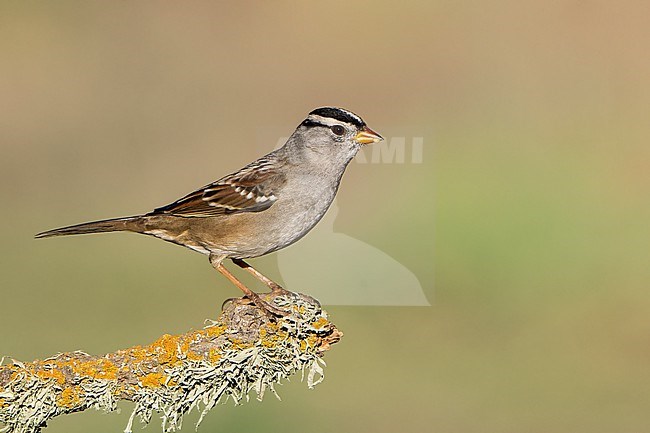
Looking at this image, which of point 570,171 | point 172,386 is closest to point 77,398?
point 172,386

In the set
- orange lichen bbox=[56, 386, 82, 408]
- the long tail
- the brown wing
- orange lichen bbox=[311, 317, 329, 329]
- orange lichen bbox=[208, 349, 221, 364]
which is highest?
the brown wing

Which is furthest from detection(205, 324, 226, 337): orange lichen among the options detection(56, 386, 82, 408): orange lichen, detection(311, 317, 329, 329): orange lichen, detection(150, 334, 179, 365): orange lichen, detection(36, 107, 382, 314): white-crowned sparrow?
detection(36, 107, 382, 314): white-crowned sparrow

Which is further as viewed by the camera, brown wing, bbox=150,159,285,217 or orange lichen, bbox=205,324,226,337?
brown wing, bbox=150,159,285,217

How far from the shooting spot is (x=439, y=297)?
27.4 feet

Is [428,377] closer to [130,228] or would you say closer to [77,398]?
[130,228]

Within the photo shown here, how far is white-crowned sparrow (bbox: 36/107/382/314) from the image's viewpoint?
3.15 metres

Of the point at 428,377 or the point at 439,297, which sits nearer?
the point at 428,377

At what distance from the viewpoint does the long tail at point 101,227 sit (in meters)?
3.09

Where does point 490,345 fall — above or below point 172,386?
below

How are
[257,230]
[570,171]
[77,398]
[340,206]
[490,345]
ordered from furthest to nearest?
[570,171] → [340,206] → [490,345] → [257,230] → [77,398]

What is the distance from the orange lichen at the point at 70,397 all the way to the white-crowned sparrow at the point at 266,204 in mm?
720

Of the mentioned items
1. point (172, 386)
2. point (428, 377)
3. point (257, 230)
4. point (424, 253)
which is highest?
point (257, 230)

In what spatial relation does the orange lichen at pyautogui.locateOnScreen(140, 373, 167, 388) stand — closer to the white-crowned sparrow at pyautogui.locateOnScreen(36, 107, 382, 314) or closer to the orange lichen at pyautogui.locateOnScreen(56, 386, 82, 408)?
the orange lichen at pyautogui.locateOnScreen(56, 386, 82, 408)

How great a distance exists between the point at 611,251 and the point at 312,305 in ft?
22.1
